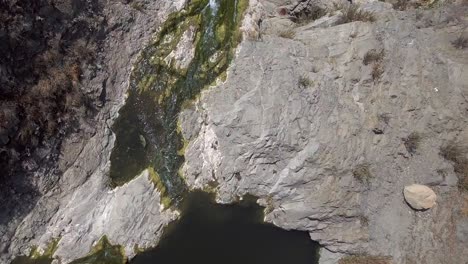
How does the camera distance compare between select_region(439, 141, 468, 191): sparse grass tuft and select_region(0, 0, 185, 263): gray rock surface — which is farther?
select_region(439, 141, 468, 191): sparse grass tuft

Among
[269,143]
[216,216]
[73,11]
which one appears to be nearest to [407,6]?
[269,143]

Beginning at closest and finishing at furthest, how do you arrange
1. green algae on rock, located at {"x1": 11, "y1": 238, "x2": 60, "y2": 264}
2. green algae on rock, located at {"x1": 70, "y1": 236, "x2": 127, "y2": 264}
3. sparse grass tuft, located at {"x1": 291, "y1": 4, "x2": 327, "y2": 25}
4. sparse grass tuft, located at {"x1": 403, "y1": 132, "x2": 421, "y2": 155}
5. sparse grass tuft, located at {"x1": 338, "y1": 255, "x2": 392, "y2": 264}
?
green algae on rock, located at {"x1": 11, "y1": 238, "x2": 60, "y2": 264}, green algae on rock, located at {"x1": 70, "y1": 236, "x2": 127, "y2": 264}, sparse grass tuft, located at {"x1": 403, "y1": 132, "x2": 421, "y2": 155}, sparse grass tuft, located at {"x1": 338, "y1": 255, "x2": 392, "y2": 264}, sparse grass tuft, located at {"x1": 291, "y1": 4, "x2": 327, "y2": 25}

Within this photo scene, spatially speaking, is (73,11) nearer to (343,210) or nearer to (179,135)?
(179,135)

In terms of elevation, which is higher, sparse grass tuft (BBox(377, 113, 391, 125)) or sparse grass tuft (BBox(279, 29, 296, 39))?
sparse grass tuft (BBox(279, 29, 296, 39))

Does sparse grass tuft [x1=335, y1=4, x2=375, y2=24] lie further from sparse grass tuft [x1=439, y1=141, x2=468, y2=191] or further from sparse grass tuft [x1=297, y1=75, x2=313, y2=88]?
sparse grass tuft [x1=439, y1=141, x2=468, y2=191]

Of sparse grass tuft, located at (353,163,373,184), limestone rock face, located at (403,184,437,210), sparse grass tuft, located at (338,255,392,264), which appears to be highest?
sparse grass tuft, located at (353,163,373,184)

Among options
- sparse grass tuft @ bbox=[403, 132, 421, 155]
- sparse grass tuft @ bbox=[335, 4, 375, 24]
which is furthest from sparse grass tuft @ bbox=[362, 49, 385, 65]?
sparse grass tuft @ bbox=[403, 132, 421, 155]

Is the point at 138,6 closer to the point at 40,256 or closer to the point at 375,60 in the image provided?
the point at 375,60

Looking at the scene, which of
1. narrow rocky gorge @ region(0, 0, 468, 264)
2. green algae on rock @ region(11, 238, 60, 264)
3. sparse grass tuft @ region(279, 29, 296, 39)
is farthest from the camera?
sparse grass tuft @ region(279, 29, 296, 39)
